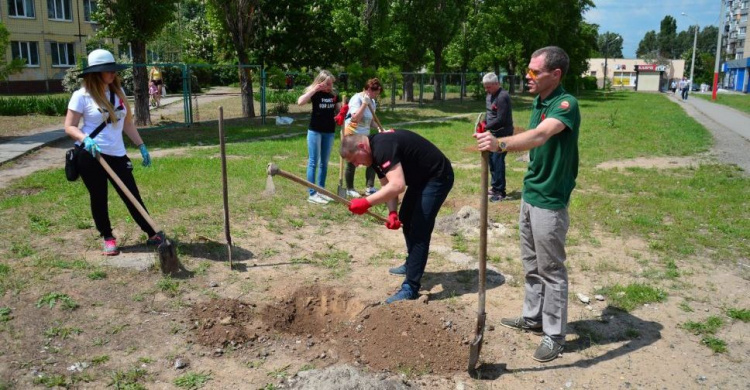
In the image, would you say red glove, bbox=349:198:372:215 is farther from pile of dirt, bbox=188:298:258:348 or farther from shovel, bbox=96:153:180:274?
shovel, bbox=96:153:180:274

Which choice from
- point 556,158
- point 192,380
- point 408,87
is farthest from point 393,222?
point 408,87

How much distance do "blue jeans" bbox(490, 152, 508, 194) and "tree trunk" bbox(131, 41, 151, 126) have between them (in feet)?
38.0

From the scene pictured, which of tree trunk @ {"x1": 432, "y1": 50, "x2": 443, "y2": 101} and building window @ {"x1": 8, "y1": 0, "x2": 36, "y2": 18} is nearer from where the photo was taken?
tree trunk @ {"x1": 432, "y1": 50, "x2": 443, "y2": 101}

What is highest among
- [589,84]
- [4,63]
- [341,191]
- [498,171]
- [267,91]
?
[4,63]

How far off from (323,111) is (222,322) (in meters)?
3.85

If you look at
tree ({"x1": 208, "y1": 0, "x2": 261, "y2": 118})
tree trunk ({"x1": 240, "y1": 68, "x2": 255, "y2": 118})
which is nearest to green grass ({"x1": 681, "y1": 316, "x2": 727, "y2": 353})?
tree ({"x1": 208, "y1": 0, "x2": 261, "y2": 118})

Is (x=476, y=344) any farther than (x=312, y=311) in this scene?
No

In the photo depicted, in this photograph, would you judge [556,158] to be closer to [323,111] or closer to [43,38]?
[323,111]

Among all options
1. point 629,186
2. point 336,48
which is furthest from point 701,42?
point 629,186

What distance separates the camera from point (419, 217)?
459 cm

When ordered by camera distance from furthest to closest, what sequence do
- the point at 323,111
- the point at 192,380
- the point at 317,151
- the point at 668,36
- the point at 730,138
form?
the point at 668,36 → the point at 730,138 → the point at 317,151 → the point at 323,111 → the point at 192,380

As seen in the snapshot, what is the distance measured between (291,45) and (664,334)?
77.4ft

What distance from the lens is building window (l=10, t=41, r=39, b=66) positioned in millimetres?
33472

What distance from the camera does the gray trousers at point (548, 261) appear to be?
3.79 metres
